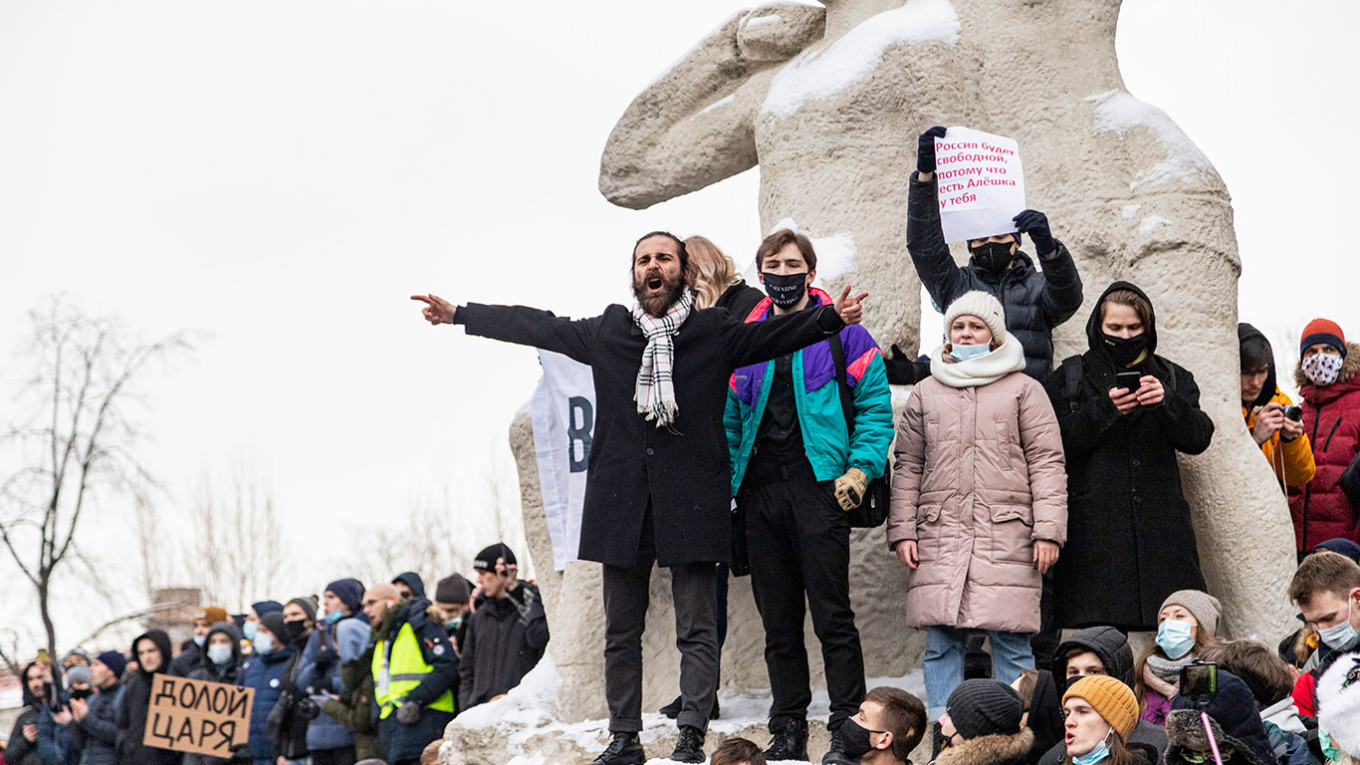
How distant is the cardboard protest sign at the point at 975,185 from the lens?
6301 mm

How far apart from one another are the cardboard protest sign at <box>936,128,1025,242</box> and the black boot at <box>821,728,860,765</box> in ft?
6.56

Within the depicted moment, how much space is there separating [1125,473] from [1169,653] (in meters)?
0.91

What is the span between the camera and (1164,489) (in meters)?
5.99

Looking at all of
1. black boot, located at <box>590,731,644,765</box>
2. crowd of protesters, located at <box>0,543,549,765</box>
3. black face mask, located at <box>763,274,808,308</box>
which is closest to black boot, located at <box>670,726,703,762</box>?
black boot, located at <box>590,731,644,765</box>

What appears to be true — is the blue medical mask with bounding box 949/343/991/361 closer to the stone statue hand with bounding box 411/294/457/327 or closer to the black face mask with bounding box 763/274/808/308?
the black face mask with bounding box 763/274/808/308

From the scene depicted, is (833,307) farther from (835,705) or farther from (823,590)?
(835,705)

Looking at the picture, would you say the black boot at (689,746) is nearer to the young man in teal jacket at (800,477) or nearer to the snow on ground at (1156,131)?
the young man in teal jacket at (800,477)

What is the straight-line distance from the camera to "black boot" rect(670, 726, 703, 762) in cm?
545

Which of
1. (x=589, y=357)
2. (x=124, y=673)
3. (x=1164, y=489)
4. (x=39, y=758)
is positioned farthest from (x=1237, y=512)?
(x=39, y=758)

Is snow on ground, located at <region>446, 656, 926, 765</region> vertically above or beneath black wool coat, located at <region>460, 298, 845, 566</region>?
beneath

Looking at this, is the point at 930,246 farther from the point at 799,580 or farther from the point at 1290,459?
the point at 1290,459

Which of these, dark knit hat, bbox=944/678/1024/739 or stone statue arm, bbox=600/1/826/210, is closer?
dark knit hat, bbox=944/678/1024/739

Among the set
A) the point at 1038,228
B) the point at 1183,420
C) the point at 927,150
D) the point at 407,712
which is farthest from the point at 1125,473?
the point at 407,712

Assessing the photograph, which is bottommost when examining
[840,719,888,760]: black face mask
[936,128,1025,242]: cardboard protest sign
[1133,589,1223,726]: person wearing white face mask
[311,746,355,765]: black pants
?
[311,746,355,765]: black pants
